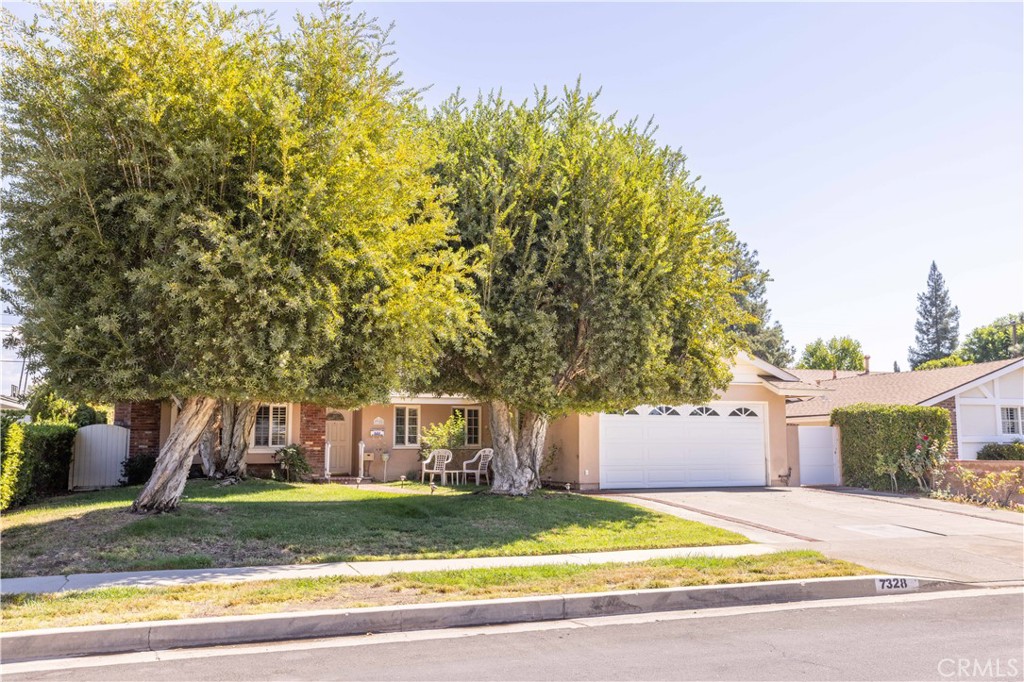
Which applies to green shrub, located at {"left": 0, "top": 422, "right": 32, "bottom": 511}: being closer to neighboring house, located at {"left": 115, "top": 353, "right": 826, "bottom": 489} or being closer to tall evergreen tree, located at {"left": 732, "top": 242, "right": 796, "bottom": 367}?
neighboring house, located at {"left": 115, "top": 353, "right": 826, "bottom": 489}

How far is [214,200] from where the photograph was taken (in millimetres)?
9906

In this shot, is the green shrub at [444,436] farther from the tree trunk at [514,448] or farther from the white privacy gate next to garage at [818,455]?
the white privacy gate next to garage at [818,455]

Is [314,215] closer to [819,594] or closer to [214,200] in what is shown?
[214,200]

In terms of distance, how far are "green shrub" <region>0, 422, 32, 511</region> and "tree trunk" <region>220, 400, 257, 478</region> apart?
4.57 metres

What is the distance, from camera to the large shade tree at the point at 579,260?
13523 mm

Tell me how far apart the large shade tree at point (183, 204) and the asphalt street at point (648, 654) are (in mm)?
4296

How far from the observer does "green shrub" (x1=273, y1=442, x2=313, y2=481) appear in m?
20.4

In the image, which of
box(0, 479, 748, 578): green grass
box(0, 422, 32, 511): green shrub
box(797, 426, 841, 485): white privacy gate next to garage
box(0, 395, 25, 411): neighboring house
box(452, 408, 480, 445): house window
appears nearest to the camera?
box(0, 479, 748, 578): green grass

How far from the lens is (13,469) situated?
45.8 feet

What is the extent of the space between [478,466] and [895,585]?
13.7 metres

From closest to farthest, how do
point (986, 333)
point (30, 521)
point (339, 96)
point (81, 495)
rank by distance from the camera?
point (339, 96)
point (30, 521)
point (81, 495)
point (986, 333)

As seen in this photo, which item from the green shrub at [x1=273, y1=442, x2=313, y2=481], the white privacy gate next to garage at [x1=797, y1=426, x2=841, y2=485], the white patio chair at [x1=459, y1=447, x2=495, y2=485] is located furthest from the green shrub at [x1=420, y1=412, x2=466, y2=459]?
the white privacy gate next to garage at [x1=797, y1=426, x2=841, y2=485]

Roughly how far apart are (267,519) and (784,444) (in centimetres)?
1594

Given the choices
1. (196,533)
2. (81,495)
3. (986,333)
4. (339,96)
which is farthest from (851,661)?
(986,333)
